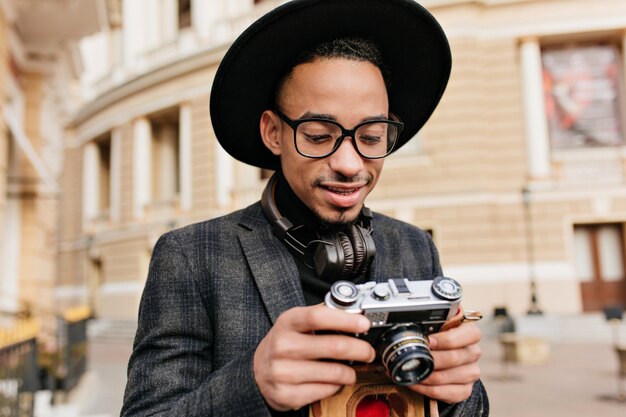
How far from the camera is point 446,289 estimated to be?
106 centimetres

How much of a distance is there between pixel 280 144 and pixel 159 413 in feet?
2.48

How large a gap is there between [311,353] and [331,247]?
0.40 metres

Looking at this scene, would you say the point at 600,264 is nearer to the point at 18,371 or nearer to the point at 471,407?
the point at 18,371

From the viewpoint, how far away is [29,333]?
17.4ft

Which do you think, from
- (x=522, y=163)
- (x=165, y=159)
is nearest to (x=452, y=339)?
(x=522, y=163)

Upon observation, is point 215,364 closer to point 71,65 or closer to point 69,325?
point 69,325

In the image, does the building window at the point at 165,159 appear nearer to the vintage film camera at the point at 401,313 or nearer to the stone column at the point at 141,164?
the stone column at the point at 141,164

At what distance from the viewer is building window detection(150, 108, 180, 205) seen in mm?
20391

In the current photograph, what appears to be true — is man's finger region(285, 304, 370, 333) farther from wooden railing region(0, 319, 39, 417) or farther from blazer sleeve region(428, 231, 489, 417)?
wooden railing region(0, 319, 39, 417)

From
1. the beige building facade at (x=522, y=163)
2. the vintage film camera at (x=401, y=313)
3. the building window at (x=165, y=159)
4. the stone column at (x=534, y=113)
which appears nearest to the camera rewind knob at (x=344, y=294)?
Answer: the vintage film camera at (x=401, y=313)

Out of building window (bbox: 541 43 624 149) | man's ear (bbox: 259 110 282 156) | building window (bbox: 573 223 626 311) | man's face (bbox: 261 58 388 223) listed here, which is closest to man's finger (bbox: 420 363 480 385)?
man's face (bbox: 261 58 388 223)

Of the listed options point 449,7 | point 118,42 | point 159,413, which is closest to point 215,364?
point 159,413

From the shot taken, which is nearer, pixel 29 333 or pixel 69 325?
pixel 29 333

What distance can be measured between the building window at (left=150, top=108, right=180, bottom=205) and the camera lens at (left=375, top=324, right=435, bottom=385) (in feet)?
65.5
